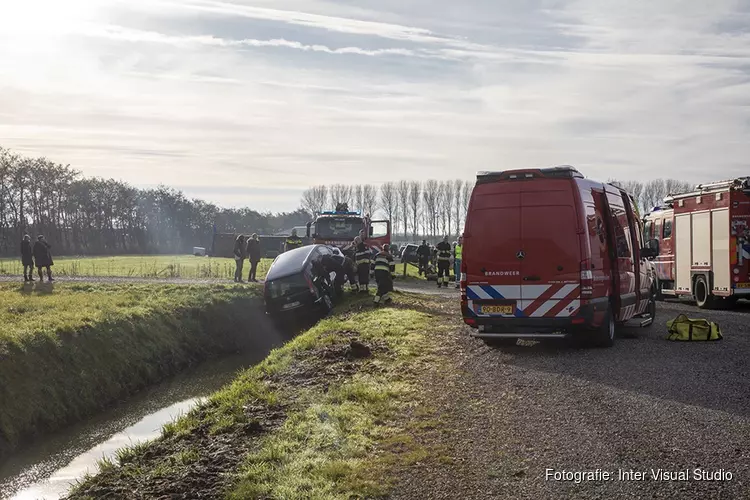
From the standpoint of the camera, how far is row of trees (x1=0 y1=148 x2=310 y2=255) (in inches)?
2911

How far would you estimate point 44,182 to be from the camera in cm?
7600

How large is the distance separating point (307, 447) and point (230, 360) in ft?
38.8

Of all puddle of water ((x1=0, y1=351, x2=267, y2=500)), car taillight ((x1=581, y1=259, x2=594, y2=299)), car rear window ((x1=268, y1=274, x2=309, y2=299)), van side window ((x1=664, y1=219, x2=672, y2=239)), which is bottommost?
puddle of water ((x1=0, y1=351, x2=267, y2=500))

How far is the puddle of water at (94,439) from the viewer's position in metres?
9.25

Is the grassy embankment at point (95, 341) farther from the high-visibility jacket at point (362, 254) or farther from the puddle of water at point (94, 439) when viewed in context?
the high-visibility jacket at point (362, 254)

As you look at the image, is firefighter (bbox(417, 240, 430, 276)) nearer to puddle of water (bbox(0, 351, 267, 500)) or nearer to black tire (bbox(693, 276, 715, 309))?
black tire (bbox(693, 276, 715, 309))

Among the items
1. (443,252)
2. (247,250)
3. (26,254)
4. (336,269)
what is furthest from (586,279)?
(26,254)

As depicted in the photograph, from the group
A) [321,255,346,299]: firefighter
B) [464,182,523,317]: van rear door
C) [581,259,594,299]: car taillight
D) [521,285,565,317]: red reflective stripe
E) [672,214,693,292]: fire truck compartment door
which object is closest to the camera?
[581,259,594,299]: car taillight

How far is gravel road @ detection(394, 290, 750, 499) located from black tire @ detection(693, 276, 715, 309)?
8.34 meters

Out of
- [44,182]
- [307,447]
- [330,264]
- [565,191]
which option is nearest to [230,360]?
[330,264]

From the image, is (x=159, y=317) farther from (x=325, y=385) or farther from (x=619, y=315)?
(x=619, y=315)

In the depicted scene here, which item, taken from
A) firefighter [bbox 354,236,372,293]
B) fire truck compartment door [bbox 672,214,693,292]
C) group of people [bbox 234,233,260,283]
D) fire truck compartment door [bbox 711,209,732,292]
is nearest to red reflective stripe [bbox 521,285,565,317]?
fire truck compartment door [bbox 711,209,732,292]

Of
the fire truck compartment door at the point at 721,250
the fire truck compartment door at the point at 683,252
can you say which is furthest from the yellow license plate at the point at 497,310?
the fire truck compartment door at the point at 683,252

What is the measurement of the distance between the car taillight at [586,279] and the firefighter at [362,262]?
412 inches
